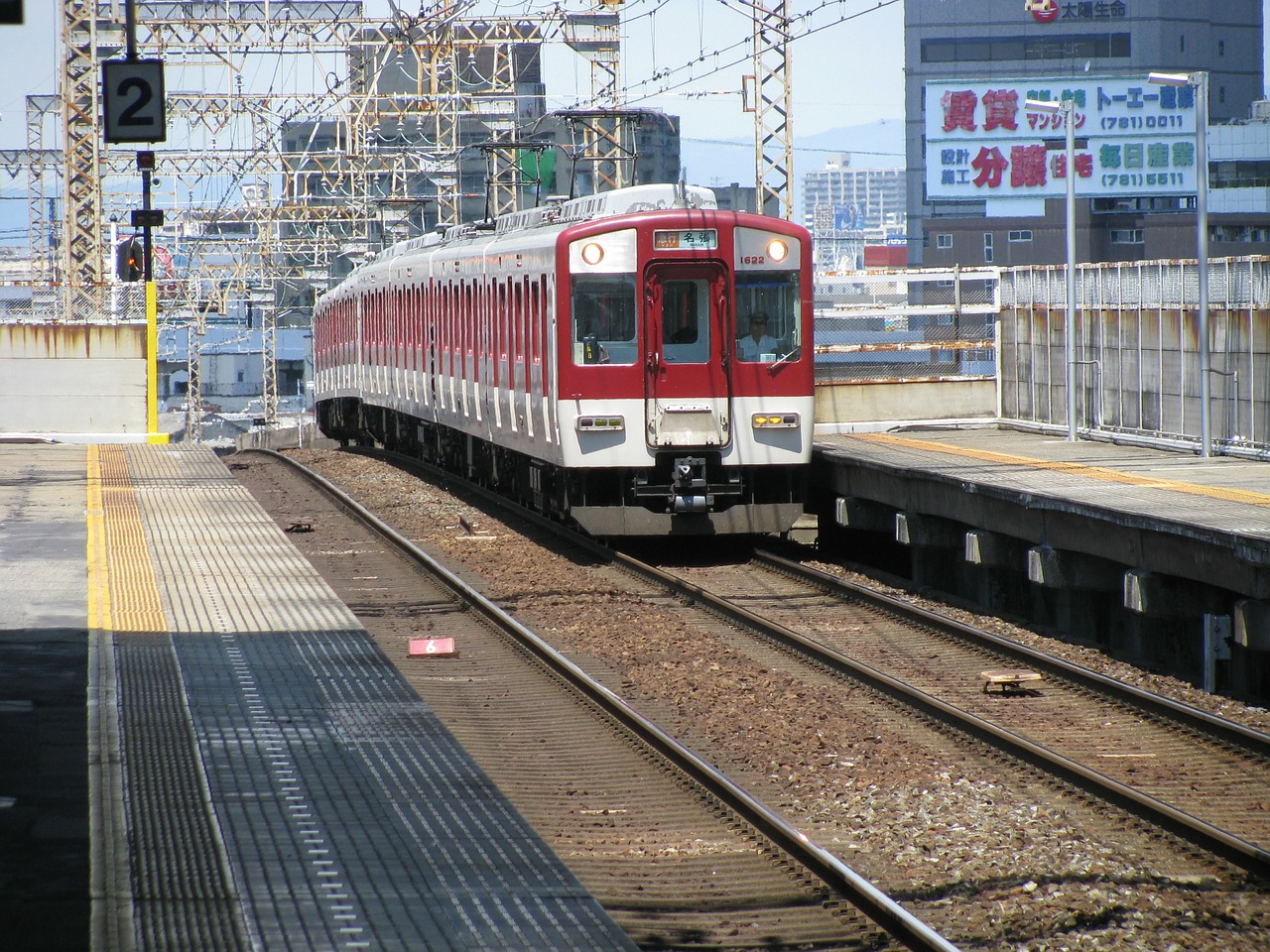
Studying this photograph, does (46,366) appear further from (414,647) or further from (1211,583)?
(1211,583)

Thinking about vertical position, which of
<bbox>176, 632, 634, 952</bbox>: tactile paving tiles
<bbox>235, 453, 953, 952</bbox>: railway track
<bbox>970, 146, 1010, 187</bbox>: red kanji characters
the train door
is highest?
<bbox>970, 146, 1010, 187</bbox>: red kanji characters

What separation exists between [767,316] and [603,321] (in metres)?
1.43

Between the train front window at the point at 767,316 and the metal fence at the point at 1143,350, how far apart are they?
3.06 metres

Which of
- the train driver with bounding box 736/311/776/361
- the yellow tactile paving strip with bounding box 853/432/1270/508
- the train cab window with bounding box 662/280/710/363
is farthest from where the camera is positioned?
the train driver with bounding box 736/311/776/361

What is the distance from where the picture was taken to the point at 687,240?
Answer: 14367 mm

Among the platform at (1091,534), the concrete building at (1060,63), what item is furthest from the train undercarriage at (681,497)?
the concrete building at (1060,63)

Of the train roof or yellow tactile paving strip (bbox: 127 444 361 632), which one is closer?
yellow tactile paving strip (bbox: 127 444 361 632)

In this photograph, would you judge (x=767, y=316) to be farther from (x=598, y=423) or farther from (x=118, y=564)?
(x=118, y=564)

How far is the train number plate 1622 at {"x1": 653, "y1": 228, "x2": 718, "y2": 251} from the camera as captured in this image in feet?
47.0

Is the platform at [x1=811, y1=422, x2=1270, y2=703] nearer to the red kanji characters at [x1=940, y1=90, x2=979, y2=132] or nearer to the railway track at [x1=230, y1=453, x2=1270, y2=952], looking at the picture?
the railway track at [x1=230, y1=453, x2=1270, y2=952]

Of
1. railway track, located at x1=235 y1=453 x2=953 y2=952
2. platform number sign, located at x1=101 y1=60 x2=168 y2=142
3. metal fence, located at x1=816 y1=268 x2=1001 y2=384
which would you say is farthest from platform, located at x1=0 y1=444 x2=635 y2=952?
metal fence, located at x1=816 y1=268 x2=1001 y2=384

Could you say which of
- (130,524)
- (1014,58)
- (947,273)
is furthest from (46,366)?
(1014,58)

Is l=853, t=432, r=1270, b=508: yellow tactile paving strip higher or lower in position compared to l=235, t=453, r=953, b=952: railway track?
higher

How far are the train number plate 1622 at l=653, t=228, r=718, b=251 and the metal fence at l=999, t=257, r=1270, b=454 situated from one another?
3.91 meters
